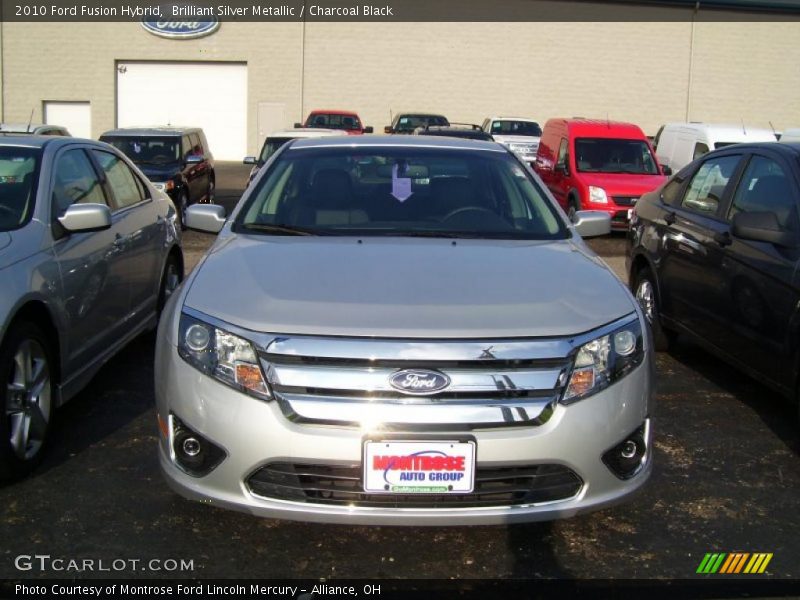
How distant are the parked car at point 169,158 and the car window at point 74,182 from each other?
314 inches

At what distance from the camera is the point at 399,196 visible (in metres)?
4.45

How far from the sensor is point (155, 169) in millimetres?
13703

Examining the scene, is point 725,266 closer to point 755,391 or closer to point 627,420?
point 755,391

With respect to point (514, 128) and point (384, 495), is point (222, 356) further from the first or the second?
point (514, 128)

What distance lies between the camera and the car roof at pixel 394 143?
4875 millimetres

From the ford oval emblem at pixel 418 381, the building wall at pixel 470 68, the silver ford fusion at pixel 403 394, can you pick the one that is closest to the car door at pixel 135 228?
the silver ford fusion at pixel 403 394

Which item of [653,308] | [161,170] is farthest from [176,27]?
[653,308]

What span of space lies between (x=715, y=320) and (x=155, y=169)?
33.9ft

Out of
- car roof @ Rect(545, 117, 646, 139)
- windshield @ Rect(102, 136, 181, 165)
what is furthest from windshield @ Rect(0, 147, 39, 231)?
car roof @ Rect(545, 117, 646, 139)

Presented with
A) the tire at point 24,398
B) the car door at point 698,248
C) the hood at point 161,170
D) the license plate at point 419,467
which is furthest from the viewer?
the hood at point 161,170

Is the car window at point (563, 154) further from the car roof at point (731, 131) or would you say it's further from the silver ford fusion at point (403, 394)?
the silver ford fusion at point (403, 394)

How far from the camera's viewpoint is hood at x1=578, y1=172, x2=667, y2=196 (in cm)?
1313

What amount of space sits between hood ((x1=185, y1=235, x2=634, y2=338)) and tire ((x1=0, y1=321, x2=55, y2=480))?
3.00 feet

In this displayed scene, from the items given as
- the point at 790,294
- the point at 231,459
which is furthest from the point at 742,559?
the point at 231,459
